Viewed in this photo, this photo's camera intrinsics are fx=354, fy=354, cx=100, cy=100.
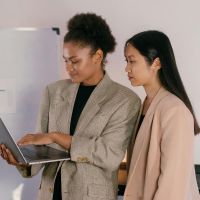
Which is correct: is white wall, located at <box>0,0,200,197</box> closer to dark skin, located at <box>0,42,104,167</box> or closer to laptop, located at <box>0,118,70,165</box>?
dark skin, located at <box>0,42,104,167</box>

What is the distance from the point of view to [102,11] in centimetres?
210

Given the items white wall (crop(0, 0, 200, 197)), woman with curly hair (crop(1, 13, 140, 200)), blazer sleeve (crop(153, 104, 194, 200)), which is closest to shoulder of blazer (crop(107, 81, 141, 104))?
woman with curly hair (crop(1, 13, 140, 200))

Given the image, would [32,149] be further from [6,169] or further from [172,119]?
[6,169]

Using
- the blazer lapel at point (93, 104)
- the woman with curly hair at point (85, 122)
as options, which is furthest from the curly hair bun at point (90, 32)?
the blazer lapel at point (93, 104)

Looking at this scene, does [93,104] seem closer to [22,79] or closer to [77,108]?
[77,108]

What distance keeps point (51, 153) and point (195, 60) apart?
1.08 m

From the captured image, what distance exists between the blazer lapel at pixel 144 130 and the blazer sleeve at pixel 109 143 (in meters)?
0.07

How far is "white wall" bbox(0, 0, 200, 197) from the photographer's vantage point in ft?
6.66

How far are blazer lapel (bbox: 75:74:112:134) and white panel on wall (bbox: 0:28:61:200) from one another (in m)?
0.67

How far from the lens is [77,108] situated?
152cm

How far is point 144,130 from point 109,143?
15cm

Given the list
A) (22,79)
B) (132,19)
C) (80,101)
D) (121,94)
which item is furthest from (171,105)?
(22,79)

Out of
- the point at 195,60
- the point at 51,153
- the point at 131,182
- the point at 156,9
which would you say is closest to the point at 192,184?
the point at 131,182

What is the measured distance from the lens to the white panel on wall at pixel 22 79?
2.10 m
